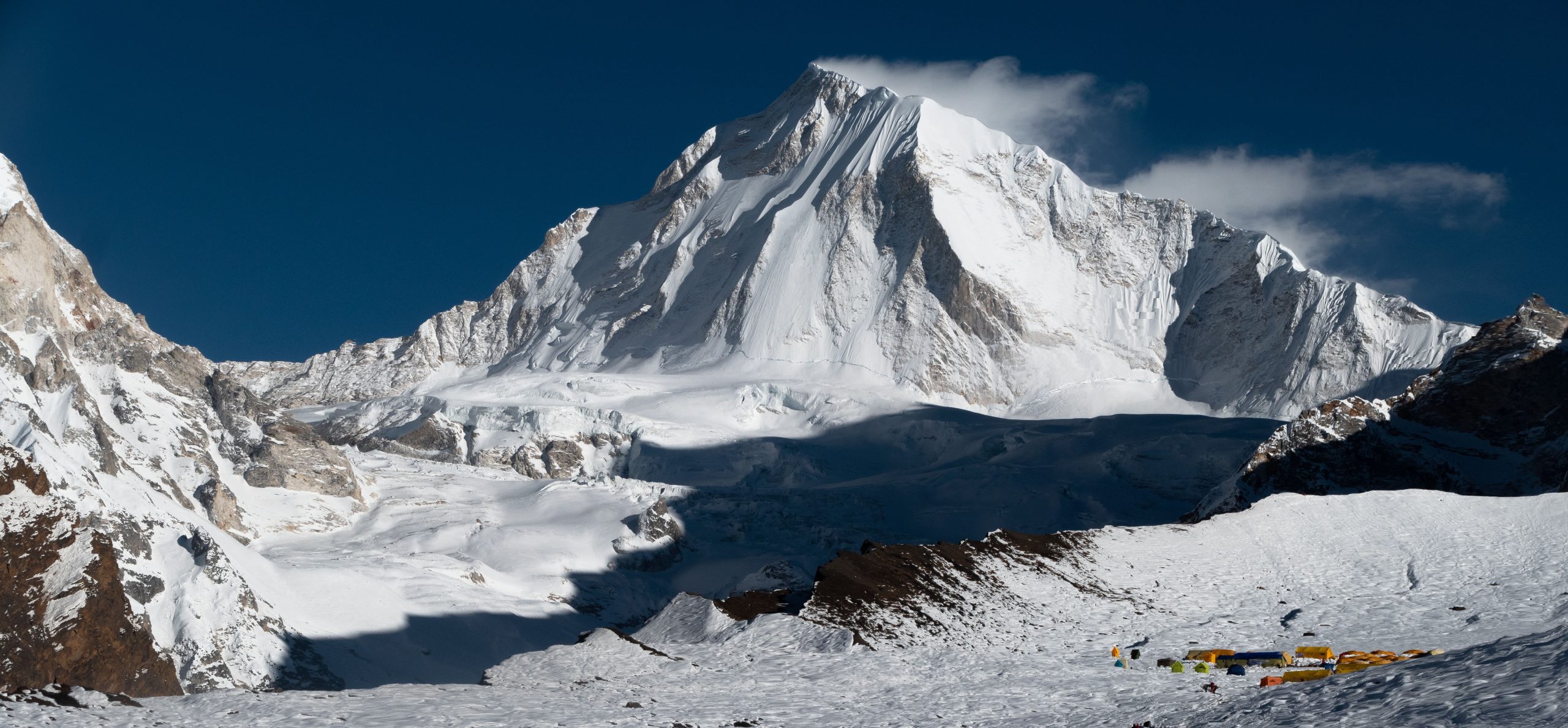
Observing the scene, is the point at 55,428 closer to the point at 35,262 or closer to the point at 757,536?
the point at 35,262

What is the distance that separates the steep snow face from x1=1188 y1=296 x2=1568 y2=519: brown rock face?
7011cm

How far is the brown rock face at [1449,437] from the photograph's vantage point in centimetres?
10812

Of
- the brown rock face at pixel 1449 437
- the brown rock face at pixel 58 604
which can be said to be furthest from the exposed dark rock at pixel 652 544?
the brown rock face at pixel 58 604

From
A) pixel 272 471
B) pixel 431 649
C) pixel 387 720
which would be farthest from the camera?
pixel 272 471

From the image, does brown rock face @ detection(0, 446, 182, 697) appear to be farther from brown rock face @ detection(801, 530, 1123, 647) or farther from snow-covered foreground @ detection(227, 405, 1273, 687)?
snow-covered foreground @ detection(227, 405, 1273, 687)

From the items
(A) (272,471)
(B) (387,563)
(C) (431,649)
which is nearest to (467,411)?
(A) (272,471)

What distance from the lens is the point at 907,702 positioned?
32906 mm

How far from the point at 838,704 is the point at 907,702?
5.89ft

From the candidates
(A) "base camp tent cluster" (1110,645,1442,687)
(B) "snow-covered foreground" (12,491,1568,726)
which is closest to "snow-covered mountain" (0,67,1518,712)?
(B) "snow-covered foreground" (12,491,1568,726)

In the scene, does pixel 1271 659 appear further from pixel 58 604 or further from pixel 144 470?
pixel 144 470

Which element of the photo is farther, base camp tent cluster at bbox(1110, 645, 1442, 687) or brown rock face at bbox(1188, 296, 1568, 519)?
brown rock face at bbox(1188, 296, 1568, 519)

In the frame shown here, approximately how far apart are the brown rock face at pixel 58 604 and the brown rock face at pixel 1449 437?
2946 inches

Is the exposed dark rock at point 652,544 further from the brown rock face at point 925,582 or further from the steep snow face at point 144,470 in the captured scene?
the brown rock face at point 925,582

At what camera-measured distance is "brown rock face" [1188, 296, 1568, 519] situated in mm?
108125
